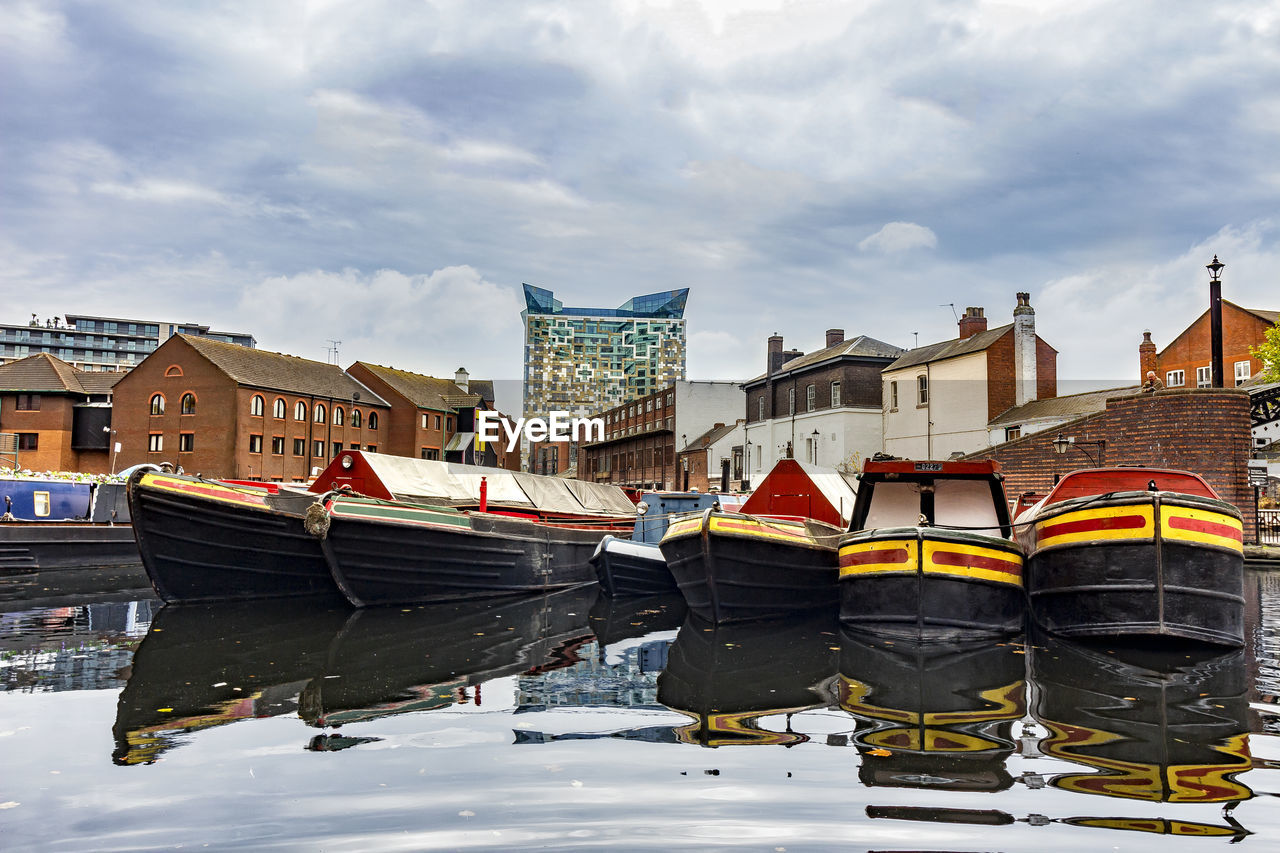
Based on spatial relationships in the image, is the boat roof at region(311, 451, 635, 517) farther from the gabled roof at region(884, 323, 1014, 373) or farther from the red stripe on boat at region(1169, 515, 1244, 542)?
the gabled roof at region(884, 323, 1014, 373)

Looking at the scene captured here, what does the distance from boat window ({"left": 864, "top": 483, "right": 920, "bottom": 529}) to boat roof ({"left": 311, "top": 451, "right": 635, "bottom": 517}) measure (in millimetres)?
8763

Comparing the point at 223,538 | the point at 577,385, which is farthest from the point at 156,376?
the point at 577,385

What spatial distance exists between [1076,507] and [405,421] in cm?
6127

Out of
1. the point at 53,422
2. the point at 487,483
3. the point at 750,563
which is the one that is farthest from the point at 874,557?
the point at 53,422

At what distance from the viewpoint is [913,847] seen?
456cm

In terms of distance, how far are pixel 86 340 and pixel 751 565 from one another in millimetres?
155900

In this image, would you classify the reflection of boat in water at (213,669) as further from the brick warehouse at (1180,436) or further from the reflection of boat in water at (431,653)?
the brick warehouse at (1180,436)

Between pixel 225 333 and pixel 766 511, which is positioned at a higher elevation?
pixel 225 333

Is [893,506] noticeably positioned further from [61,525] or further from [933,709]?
[61,525]

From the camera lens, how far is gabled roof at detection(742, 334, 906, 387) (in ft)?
144

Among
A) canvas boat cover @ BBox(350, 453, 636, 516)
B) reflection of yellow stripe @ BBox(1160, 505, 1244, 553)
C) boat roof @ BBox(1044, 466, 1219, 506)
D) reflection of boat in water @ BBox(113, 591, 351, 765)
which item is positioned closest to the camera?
reflection of boat in water @ BBox(113, 591, 351, 765)

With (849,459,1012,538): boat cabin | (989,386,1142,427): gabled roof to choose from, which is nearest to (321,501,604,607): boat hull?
(849,459,1012,538): boat cabin

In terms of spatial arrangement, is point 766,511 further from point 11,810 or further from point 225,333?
point 225,333

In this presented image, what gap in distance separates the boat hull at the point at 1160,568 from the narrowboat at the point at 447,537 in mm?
10251
